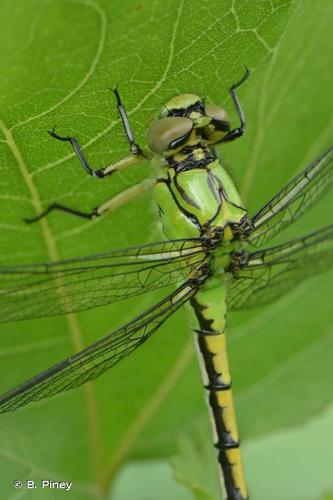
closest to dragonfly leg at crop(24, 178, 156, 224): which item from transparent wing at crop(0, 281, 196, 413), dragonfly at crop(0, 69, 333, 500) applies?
dragonfly at crop(0, 69, 333, 500)

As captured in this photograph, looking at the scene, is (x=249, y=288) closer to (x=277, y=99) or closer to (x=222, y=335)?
(x=222, y=335)

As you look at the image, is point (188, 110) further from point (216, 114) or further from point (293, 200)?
point (293, 200)

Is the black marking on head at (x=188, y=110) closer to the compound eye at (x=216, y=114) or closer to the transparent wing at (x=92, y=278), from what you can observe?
the compound eye at (x=216, y=114)

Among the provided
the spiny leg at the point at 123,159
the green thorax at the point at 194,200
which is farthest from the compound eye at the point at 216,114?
the spiny leg at the point at 123,159

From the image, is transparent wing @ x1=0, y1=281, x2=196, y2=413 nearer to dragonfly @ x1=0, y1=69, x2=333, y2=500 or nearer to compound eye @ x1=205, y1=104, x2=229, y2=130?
dragonfly @ x1=0, y1=69, x2=333, y2=500

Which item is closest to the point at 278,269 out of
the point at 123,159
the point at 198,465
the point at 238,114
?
the point at 238,114

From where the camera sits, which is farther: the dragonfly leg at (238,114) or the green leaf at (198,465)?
the green leaf at (198,465)

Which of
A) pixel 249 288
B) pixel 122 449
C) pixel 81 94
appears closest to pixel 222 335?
pixel 249 288
